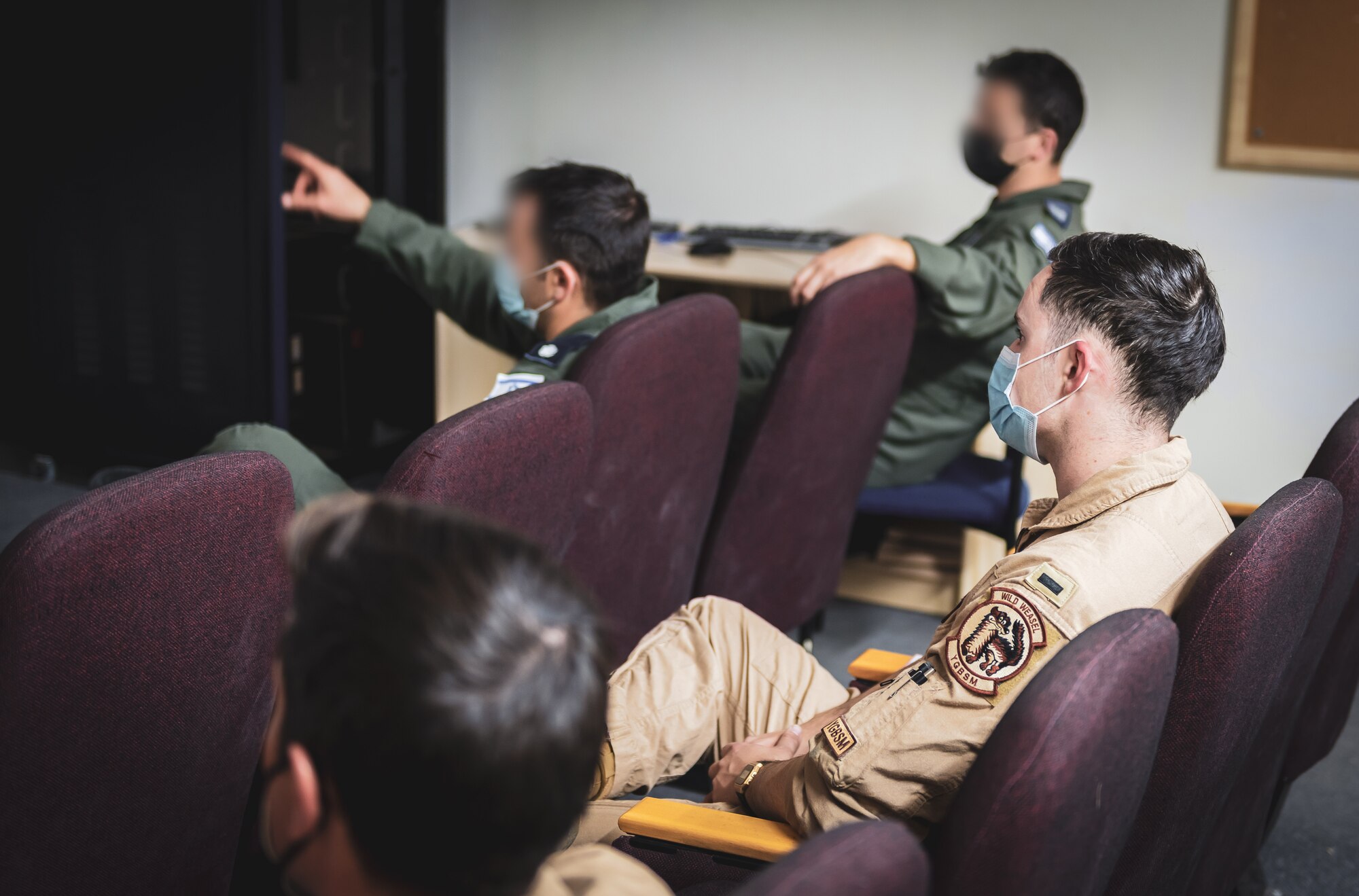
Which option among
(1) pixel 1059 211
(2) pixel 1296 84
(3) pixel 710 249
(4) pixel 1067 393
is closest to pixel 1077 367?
(4) pixel 1067 393

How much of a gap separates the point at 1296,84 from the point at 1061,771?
276cm

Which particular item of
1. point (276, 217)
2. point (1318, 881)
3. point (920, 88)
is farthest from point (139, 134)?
point (1318, 881)

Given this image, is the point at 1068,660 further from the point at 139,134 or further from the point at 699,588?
the point at 139,134

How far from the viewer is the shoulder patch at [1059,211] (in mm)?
2461

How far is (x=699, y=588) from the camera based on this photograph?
6.90 feet

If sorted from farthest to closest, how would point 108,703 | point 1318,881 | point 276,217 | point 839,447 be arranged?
point 276,217
point 839,447
point 1318,881
point 108,703

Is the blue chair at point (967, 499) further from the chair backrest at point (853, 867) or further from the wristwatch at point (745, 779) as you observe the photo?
the chair backrest at point (853, 867)

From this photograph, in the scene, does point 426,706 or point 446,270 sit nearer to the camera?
point 426,706

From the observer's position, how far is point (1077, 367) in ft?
4.17

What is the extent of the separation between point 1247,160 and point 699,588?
6.24 ft

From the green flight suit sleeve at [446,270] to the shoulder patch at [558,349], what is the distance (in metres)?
0.36

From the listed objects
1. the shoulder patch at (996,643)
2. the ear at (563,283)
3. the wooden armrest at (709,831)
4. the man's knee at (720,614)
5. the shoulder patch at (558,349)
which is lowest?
the wooden armrest at (709,831)

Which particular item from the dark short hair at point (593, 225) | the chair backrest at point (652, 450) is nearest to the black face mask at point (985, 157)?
the dark short hair at point (593, 225)

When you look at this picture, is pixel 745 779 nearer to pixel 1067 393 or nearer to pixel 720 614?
pixel 720 614
